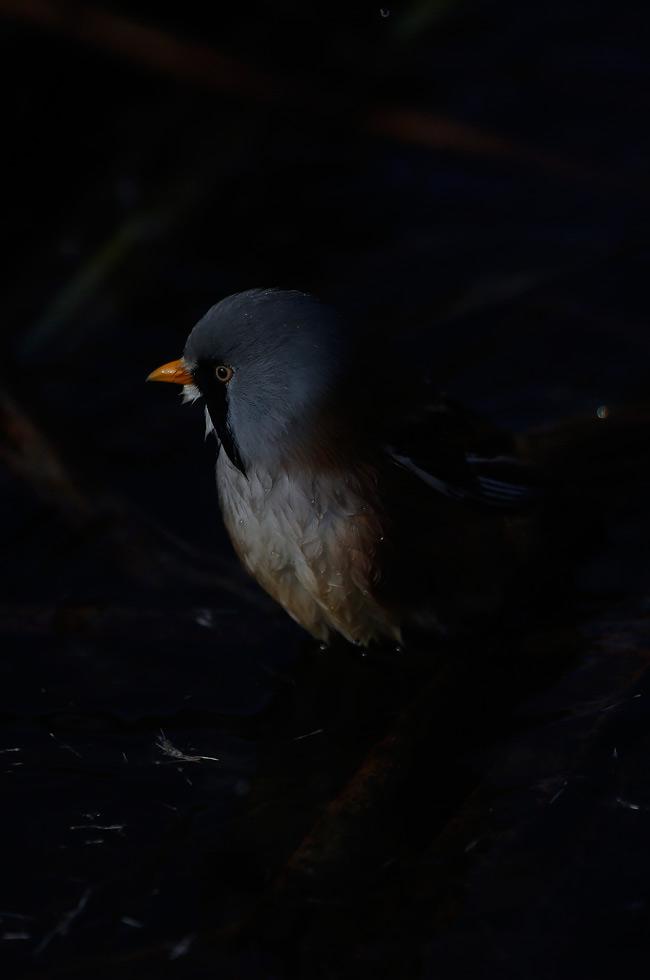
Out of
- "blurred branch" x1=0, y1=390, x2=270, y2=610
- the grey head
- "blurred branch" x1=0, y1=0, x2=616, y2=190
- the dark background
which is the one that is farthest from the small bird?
"blurred branch" x1=0, y1=0, x2=616, y2=190

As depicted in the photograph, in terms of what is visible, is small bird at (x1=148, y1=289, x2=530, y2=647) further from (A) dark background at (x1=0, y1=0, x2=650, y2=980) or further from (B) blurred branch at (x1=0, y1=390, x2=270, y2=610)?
(B) blurred branch at (x1=0, y1=390, x2=270, y2=610)

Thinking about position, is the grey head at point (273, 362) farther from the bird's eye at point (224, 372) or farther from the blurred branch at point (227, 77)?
the blurred branch at point (227, 77)

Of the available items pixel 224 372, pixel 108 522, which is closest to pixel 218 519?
pixel 108 522

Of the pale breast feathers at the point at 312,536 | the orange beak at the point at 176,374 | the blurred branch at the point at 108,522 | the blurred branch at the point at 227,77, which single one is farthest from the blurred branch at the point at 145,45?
the pale breast feathers at the point at 312,536

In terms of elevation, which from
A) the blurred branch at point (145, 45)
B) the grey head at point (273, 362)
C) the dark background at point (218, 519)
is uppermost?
the blurred branch at point (145, 45)

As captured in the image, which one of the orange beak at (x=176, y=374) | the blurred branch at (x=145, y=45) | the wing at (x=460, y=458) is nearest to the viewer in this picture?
the orange beak at (x=176, y=374)

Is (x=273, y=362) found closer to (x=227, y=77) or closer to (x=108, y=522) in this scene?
(x=108, y=522)
